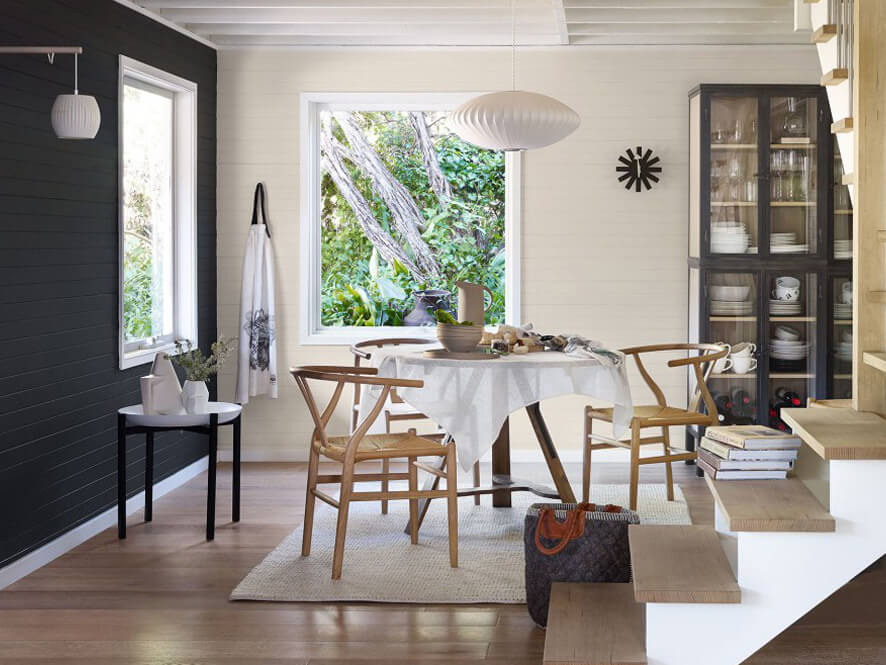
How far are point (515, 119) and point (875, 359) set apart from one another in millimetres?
2426

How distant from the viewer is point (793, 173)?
6.37 meters

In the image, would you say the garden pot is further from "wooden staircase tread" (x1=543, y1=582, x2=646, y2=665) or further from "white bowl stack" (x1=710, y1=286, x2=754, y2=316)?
"wooden staircase tread" (x1=543, y1=582, x2=646, y2=665)

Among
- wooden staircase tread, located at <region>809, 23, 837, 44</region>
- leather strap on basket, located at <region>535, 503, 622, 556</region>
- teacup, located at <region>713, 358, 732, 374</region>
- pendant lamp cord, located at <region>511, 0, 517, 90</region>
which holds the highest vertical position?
pendant lamp cord, located at <region>511, 0, 517, 90</region>

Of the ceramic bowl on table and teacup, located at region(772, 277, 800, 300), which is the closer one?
the ceramic bowl on table

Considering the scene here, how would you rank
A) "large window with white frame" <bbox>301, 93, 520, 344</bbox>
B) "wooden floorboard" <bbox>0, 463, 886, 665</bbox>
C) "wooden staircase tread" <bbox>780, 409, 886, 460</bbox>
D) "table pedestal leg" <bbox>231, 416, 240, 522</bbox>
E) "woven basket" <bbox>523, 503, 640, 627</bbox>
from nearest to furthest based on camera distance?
"wooden staircase tread" <bbox>780, 409, 886, 460</bbox>, "wooden floorboard" <bbox>0, 463, 886, 665</bbox>, "woven basket" <bbox>523, 503, 640, 627</bbox>, "table pedestal leg" <bbox>231, 416, 240, 522</bbox>, "large window with white frame" <bbox>301, 93, 520, 344</bbox>

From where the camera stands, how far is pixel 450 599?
13.2 feet

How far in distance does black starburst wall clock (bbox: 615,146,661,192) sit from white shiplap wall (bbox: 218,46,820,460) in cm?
7

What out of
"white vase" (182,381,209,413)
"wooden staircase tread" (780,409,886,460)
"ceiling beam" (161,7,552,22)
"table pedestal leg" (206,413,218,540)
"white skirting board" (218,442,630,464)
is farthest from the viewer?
"white skirting board" (218,442,630,464)

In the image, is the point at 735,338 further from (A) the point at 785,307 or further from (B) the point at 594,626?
(B) the point at 594,626

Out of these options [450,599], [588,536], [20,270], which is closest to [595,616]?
[588,536]

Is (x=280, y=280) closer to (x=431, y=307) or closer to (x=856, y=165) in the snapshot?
(x=431, y=307)

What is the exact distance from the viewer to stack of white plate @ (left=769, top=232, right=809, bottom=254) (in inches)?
251

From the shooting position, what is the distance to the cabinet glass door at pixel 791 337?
21.0ft

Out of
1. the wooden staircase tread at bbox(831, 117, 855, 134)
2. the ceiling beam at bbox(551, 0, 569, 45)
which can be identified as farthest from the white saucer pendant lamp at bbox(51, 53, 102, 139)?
the wooden staircase tread at bbox(831, 117, 855, 134)
